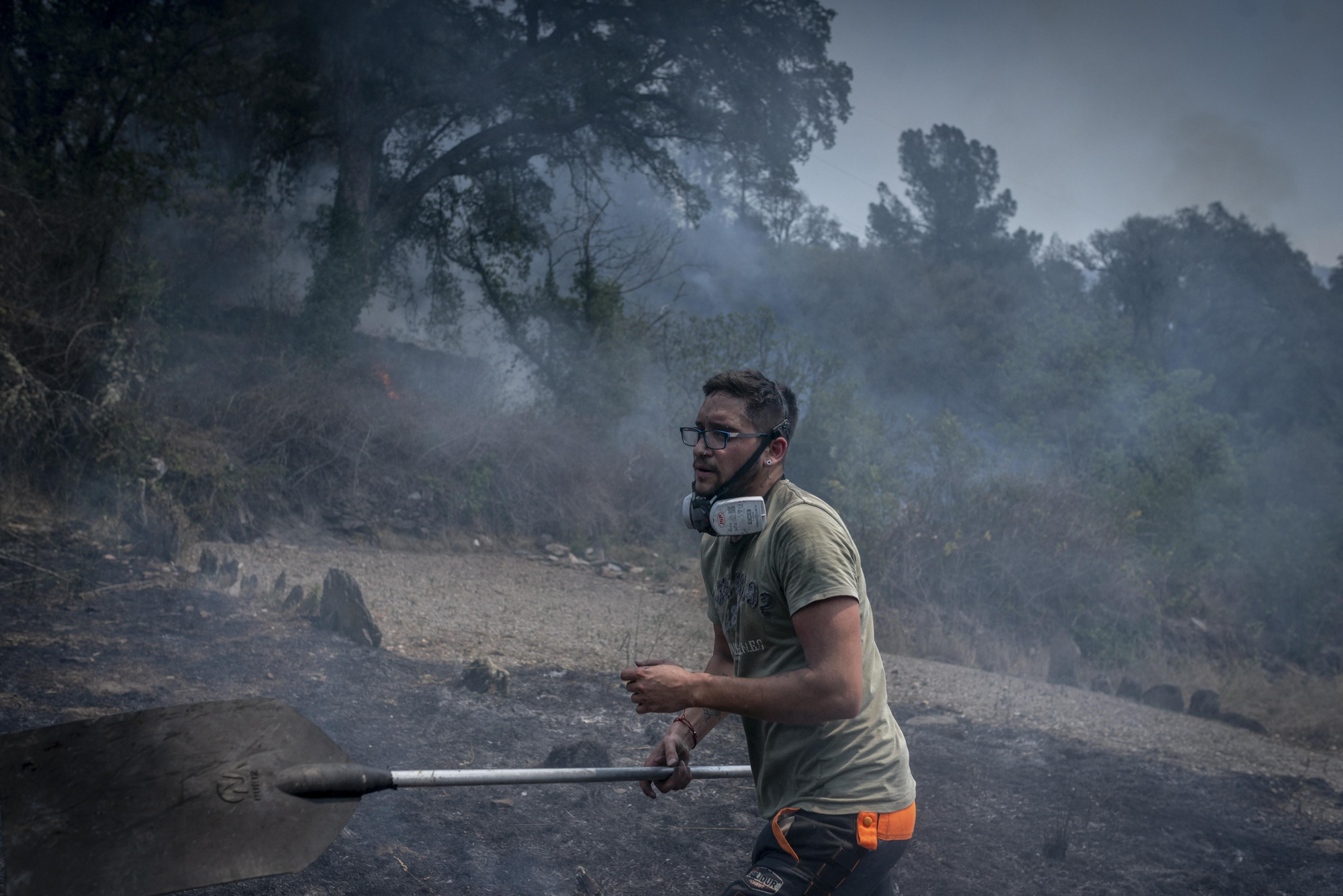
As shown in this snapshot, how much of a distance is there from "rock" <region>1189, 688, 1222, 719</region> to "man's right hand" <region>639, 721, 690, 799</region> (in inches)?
262

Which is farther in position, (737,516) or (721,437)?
(721,437)

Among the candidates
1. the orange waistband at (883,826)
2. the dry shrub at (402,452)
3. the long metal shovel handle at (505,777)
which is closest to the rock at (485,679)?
the long metal shovel handle at (505,777)

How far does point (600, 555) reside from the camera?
11602mm

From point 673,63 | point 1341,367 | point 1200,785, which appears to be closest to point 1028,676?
point 1200,785

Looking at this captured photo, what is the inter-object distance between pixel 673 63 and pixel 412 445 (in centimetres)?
855

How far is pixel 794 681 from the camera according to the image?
1771 mm

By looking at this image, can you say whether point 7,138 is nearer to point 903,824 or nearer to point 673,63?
point 673,63

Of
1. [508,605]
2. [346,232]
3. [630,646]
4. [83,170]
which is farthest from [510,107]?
[630,646]

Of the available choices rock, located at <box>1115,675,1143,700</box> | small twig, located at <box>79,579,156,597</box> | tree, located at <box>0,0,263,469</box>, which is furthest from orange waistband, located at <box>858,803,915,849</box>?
tree, located at <box>0,0,263,469</box>

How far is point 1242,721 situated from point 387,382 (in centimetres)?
1177

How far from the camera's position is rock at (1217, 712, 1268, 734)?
22.8ft

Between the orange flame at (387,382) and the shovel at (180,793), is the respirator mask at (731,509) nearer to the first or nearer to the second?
the shovel at (180,793)

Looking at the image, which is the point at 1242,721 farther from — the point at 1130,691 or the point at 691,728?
the point at 691,728

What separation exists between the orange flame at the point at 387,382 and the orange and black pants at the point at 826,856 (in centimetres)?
1131
